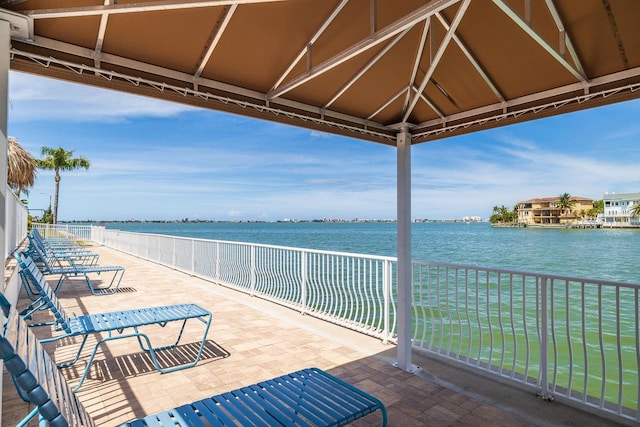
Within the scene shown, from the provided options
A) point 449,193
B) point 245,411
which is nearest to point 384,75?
point 245,411

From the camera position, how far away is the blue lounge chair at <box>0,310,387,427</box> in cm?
128

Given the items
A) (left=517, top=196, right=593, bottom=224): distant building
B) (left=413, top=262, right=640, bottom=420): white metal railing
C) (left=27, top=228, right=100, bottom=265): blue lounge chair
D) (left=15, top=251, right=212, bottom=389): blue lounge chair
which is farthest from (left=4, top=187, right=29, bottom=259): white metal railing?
(left=517, top=196, right=593, bottom=224): distant building

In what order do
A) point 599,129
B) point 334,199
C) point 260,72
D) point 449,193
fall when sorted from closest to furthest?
point 260,72 < point 599,129 < point 449,193 < point 334,199

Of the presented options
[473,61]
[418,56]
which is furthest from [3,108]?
[473,61]

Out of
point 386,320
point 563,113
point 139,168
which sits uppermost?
point 139,168

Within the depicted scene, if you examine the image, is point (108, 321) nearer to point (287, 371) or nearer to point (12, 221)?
point (287, 371)

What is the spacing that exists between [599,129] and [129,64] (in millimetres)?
68482

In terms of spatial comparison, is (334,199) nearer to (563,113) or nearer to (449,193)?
(449,193)

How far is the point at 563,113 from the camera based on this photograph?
3.03 metres

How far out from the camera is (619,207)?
67.4 meters

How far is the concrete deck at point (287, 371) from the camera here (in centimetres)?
273

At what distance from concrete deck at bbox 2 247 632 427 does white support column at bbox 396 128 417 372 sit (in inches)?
9.6

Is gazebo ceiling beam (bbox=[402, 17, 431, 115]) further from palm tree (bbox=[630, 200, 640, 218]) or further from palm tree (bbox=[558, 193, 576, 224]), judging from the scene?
palm tree (bbox=[630, 200, 640, 218])

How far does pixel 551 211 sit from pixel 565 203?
8.93ft
